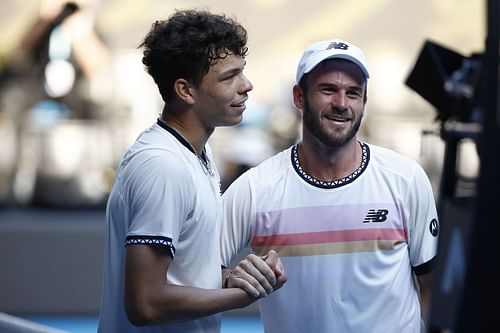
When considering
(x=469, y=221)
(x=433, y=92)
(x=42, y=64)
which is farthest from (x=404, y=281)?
(x=42, y=64)

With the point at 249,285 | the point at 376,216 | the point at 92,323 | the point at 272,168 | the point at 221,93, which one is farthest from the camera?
the point at 92,323

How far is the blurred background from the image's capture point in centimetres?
790

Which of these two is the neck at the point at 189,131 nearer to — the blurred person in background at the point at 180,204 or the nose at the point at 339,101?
the blurred person in background at the point at 180,204

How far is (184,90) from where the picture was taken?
2.90 m

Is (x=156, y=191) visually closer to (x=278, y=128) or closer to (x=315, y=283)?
(x=315, y=283)

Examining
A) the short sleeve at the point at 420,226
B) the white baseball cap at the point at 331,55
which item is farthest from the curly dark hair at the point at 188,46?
the short sleeve at the point at 420,226

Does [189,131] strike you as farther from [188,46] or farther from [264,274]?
[264,274]

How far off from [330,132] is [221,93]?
0.53m

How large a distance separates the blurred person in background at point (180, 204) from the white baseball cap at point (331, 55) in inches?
16.6

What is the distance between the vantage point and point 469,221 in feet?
6.13

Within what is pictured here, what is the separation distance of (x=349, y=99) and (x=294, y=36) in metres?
10.9

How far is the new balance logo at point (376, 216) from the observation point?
3293 mm

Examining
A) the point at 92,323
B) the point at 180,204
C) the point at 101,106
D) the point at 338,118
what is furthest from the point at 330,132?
the point at 101,106

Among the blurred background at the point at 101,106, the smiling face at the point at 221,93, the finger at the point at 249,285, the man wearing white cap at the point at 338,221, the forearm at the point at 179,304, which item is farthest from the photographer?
the blurred background at the point at 101,106
